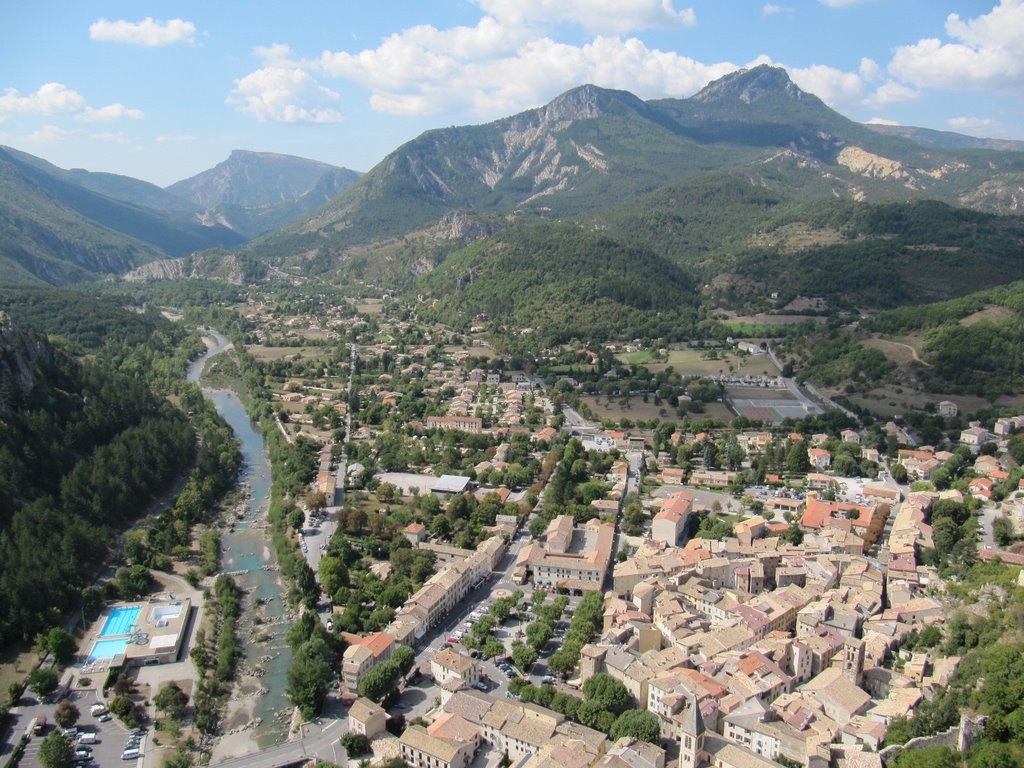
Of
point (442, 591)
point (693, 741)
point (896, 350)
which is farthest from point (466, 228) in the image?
point (693, 741)

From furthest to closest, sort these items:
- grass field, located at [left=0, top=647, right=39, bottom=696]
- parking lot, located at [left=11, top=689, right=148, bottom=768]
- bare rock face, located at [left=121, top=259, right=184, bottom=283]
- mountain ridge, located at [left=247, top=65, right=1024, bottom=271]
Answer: mountain ridge, located at [left=247, top=65, right=1024, bottom=271] < bare rock face, located at [left=121, top=259, right=184, bottom=283] < grass field, located at [left=0, top=647, right=39, bottom=696] < parking lot, located at [left=11, top=689, right=148, bottom=768]

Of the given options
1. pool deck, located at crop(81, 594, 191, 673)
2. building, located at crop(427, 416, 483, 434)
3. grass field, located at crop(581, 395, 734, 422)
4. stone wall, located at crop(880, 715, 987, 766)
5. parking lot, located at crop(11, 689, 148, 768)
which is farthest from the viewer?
grass field, located at crop(581, 395, 734, 422)

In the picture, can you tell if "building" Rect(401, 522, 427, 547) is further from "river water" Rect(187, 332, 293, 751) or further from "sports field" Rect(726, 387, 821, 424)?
"sports field" Rect(726, 387, 821, 424)

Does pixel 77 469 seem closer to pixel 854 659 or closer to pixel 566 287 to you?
pixel 854 659

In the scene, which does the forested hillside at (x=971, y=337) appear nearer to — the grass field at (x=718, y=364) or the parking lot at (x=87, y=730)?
the grass field at (x=718, y=364)

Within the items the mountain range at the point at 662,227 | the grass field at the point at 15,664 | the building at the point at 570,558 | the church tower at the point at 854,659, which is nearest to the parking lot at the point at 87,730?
the grass field at the point at 15,664

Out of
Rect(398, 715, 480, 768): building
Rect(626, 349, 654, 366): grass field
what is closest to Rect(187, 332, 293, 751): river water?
Rect(398, 715, 480, 768): building

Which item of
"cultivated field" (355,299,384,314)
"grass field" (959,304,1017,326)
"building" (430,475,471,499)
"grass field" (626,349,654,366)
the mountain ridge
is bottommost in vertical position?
"building" (430,475,471,499)
